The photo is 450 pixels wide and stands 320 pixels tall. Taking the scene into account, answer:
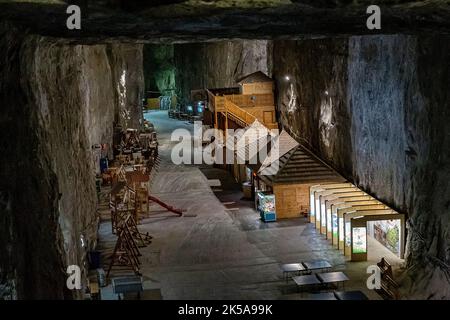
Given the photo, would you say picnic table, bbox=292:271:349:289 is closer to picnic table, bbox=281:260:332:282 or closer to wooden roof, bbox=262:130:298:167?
picnic table, bbox=281:260:332:282

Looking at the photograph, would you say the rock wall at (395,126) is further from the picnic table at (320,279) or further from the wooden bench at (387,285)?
the picnic table at (320,279)

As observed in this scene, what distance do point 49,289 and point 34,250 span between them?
1.03m

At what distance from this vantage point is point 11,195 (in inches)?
413

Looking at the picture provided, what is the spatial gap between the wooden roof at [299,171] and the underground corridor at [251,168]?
0.08 m

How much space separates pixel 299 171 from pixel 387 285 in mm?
9650

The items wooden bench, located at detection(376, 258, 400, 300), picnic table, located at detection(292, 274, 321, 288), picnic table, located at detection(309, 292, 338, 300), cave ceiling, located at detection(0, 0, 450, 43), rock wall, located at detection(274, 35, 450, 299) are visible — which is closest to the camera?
cave ceiling, located at detection(0, 0, 450, 43)

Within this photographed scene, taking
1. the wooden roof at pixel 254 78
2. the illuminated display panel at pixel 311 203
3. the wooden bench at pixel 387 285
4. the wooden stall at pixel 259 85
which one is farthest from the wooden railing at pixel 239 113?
the wooden bench at pixel 387 285

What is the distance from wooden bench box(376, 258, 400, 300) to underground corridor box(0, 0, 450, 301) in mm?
62

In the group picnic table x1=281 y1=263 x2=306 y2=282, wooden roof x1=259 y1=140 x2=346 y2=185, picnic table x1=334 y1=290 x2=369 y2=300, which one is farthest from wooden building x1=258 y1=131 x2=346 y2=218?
picnic table x1=334 y1=290 x2=369 y2=300

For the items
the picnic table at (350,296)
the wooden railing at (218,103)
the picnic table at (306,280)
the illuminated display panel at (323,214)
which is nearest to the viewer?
the picnic table at (350,296)

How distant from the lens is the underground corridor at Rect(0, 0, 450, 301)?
10516mm

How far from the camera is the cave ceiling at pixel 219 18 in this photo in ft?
29.7

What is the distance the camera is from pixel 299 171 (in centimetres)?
2789

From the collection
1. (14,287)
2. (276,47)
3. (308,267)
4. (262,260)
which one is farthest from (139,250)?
(276,47)
